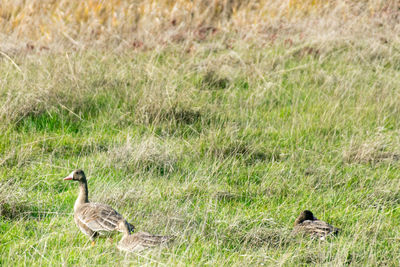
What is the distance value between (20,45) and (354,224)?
6663mm

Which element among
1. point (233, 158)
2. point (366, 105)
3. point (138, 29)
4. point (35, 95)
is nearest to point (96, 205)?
point (233, 158)

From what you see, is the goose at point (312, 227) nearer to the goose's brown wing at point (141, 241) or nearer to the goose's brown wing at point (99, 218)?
the goose's brown wing at point (141, 241)

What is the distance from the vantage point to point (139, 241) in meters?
3.71

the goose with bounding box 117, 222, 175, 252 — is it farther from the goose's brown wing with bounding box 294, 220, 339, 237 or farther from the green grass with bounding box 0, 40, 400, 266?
the goose's brown wing with bounding box 294, 220, 339, 237

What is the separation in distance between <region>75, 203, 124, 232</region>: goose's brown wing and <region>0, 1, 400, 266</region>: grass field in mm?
145

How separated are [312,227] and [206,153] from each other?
183 centimetres

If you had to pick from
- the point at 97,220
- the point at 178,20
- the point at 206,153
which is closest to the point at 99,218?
the point at 97,220

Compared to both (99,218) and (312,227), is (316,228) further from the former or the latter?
(99,218)

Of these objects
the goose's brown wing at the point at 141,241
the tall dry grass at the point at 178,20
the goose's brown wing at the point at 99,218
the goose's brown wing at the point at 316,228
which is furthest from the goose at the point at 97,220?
the tall dry grass at the point at 178,20

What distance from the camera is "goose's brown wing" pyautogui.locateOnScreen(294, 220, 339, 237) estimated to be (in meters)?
4.14

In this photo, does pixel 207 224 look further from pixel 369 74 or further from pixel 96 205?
pixel 369 74

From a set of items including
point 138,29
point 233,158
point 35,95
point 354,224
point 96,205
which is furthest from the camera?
point 138,29

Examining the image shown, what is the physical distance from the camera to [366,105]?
24.3ft

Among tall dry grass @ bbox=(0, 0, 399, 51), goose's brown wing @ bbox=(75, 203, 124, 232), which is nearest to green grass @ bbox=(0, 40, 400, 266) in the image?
goose's brown wing @ bbox=(75, 203, 124, 232)
